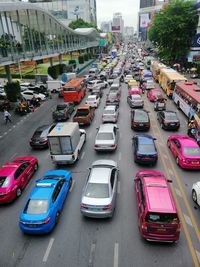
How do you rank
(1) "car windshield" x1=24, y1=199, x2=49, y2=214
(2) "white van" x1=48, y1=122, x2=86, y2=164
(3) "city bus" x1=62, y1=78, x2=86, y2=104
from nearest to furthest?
(1) "car windshield" x1=24, y1=199, x2=49, y2=214, (2) "white van" x1=48, y1=122, x2=86, y2=164, (3) "city bus" x1=62, y1=78, x2=86, y2=104

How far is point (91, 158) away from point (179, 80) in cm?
2093

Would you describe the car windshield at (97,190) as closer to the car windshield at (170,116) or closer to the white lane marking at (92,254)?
the white lane marking at (92,254)

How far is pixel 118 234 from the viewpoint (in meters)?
10.6

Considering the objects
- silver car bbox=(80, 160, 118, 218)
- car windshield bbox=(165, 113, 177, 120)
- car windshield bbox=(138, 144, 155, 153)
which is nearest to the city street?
silver car bbox=(80, 160, 118, 218)

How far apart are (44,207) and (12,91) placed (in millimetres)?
28761

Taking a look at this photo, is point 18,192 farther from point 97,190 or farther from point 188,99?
point 188,99

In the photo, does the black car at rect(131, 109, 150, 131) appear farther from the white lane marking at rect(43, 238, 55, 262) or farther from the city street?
the white lane marking at rect(43, 238, 55, 262)

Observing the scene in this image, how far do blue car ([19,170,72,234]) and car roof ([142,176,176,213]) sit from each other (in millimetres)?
4273

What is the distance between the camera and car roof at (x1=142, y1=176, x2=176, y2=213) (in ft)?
31.6

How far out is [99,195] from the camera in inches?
447

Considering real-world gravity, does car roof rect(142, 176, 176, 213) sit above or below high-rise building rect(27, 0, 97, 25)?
below

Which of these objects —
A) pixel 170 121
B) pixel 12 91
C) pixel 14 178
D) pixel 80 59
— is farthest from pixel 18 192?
pixel 80 59

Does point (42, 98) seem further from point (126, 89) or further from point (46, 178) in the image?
point (46, 178)

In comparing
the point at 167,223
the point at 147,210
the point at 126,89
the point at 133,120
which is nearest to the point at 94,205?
the point at 147,210
